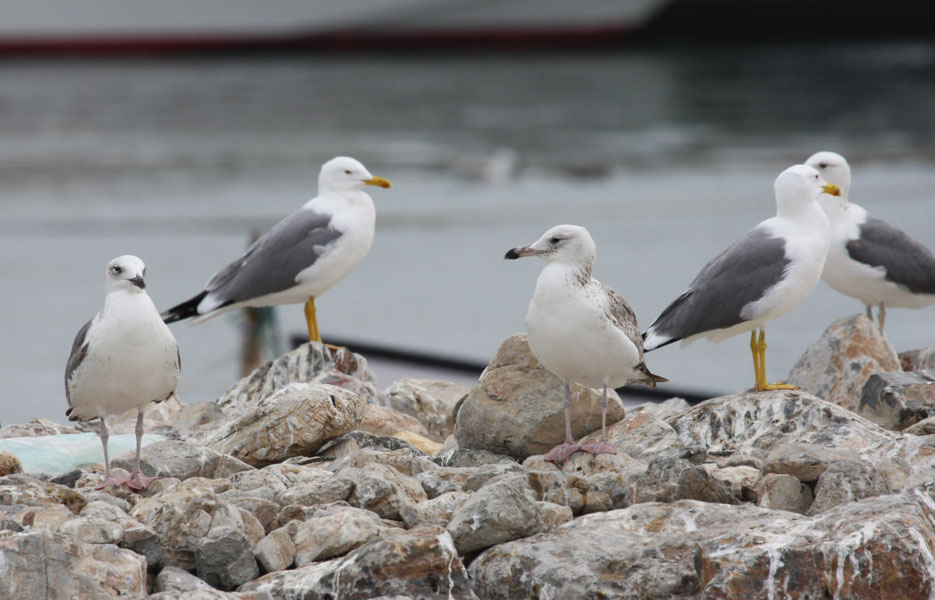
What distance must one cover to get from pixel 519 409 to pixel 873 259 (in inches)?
93.8

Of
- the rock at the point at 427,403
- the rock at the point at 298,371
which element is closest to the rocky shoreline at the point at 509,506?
the rock at the point at 427,403

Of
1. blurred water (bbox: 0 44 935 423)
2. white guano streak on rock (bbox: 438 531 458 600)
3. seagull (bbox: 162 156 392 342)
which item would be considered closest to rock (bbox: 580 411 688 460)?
white guano streak on rock (bbox: 438 531 458 600)

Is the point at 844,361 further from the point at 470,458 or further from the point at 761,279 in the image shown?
the point at 470,458

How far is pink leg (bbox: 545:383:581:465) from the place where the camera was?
4.50m

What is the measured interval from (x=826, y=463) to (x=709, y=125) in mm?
19424

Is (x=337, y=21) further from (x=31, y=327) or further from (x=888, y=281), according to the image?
(x=888, y=281)

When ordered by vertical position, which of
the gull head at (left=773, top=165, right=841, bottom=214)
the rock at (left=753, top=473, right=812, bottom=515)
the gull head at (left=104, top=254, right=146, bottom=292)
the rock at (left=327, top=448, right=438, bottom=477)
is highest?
the gull head at (left=773, top=165, right=841, bottom=214)

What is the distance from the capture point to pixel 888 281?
6.37 m

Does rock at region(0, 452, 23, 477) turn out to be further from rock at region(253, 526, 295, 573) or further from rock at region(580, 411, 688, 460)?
rock at region(580, 411, 688, 460)

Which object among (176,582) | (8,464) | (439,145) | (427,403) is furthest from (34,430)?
(439,145)

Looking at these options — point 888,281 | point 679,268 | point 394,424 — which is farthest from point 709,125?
point 394,424

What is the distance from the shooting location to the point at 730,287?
5.22m

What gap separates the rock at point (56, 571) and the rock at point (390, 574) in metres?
0.36

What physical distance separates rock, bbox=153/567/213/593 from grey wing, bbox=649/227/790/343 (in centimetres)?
235
